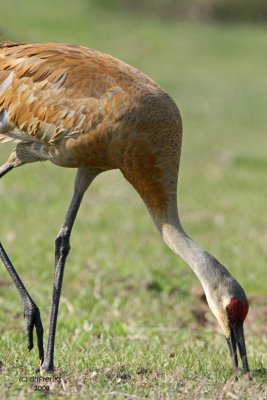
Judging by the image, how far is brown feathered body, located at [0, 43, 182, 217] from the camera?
541 centimetres

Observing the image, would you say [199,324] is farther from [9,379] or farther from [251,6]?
[251,6]

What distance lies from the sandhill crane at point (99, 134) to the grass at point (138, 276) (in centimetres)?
46

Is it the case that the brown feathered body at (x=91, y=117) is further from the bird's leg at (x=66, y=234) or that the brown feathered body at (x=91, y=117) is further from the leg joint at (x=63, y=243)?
the leg joint at (x=63, y=243)

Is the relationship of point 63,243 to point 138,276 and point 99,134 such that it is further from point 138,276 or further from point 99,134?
point 138,276

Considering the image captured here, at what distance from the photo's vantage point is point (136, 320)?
23.4 feet

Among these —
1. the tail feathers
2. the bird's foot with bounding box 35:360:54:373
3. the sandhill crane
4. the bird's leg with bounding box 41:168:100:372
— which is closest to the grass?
the bird's foot with bounding box 35:360:54:373

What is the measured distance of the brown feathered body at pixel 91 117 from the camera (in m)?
5.41

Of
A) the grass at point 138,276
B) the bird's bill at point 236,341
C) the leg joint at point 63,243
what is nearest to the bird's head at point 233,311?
the bird's bill at point 236,341

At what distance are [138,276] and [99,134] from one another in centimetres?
290

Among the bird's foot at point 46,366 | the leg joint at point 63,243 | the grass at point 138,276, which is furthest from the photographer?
the leg joint at point 63,243

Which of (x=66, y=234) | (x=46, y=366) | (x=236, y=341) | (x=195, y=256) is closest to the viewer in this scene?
(x=46, y=366)

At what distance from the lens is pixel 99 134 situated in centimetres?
539

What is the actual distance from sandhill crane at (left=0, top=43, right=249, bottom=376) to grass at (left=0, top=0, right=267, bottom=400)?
0.46 meters

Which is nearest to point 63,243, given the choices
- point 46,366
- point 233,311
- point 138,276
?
point 46,366
